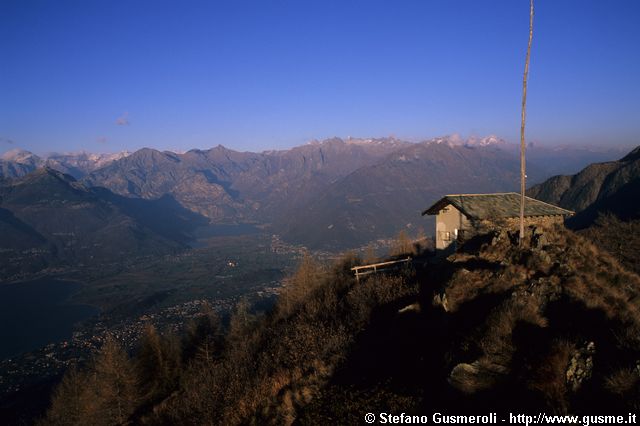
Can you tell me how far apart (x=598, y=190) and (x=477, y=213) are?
70.6 metres

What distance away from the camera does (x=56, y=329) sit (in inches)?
6363

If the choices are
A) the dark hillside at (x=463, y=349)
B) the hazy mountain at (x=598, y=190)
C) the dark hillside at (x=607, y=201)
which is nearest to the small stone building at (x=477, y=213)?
the dark hillside at (x=463, y=349)

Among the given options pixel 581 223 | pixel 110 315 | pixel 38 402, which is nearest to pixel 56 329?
pixel 110 315

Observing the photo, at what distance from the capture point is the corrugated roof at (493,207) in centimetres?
2927

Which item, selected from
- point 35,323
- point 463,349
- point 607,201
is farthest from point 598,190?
point 35,323

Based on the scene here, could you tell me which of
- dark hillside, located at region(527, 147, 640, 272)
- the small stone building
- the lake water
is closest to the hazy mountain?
dark hillside, located at region(527, 147, 640, 272)

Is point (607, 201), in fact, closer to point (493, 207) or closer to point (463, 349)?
point (493, 207)

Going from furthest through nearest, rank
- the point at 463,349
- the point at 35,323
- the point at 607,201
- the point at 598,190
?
the point at 35,323, the point at 598,190, the point at 607,201, the point at 463,349

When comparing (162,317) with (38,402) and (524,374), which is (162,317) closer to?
(38,402)

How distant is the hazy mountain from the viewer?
62.8m

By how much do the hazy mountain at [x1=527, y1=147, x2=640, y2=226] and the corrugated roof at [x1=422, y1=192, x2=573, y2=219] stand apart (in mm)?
35327

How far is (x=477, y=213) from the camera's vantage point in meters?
29.2

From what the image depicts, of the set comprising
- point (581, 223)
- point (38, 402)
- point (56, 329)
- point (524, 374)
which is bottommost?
point (56, 329)

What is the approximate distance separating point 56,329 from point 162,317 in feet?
180
